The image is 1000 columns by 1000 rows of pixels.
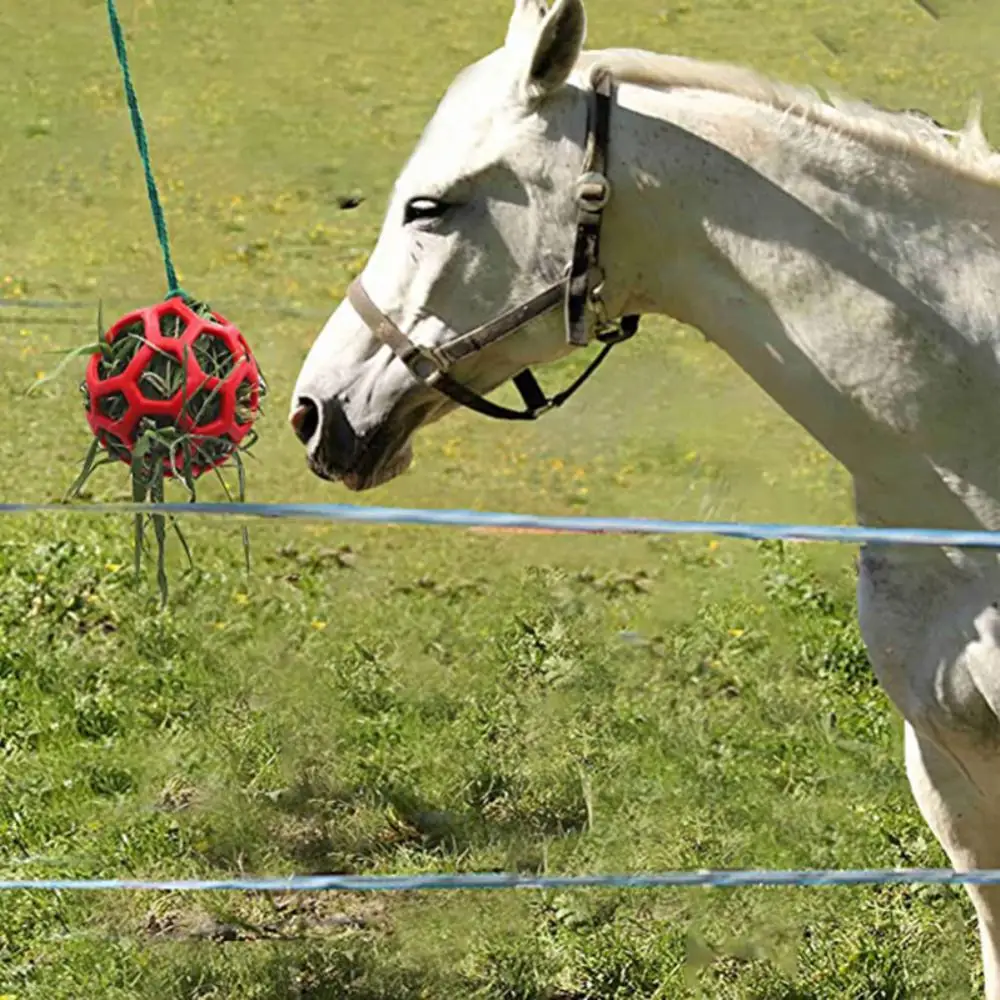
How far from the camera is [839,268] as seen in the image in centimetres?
296

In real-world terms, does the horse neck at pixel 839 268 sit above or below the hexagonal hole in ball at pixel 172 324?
above

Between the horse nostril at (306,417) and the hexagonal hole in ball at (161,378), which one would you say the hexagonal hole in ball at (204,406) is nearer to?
the hexagonal hole in ball at (161,378)

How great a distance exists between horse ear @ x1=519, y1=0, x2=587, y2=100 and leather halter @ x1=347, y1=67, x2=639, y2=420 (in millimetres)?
78

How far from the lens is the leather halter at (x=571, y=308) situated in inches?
118

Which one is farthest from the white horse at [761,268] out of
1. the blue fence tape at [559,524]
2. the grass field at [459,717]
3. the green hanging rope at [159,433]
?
the grass field at [459,717]

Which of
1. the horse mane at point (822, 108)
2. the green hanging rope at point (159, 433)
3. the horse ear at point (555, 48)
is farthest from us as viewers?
the green hanging rope at point (159, 433)

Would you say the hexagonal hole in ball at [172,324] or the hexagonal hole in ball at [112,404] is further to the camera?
the hexagonal hole in ball at [172,324]

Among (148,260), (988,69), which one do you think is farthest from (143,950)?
(988,69)

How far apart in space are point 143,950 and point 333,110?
8657 mm

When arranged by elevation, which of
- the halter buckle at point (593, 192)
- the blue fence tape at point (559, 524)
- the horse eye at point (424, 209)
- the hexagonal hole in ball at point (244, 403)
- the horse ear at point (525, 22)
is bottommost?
the hexagonal hole in ball at point (244, 403)

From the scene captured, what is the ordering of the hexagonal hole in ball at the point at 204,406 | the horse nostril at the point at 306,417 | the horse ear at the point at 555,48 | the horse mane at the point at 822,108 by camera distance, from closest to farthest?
the horse ear at the point at 555,48 < the horse mane at the point at 822,108 < the horse nostril at the point at 306,417 < the hexagonal hole in ball at the point at 204,406

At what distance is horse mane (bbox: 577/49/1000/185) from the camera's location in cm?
304

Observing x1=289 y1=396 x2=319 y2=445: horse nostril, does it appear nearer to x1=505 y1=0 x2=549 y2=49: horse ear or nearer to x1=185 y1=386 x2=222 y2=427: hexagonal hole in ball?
x1=505 y1=0 x2=549 y2=49: horse ear

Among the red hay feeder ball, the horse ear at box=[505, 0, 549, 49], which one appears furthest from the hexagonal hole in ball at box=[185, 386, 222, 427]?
the horse ear at box=[505, 0, 549, 49]
